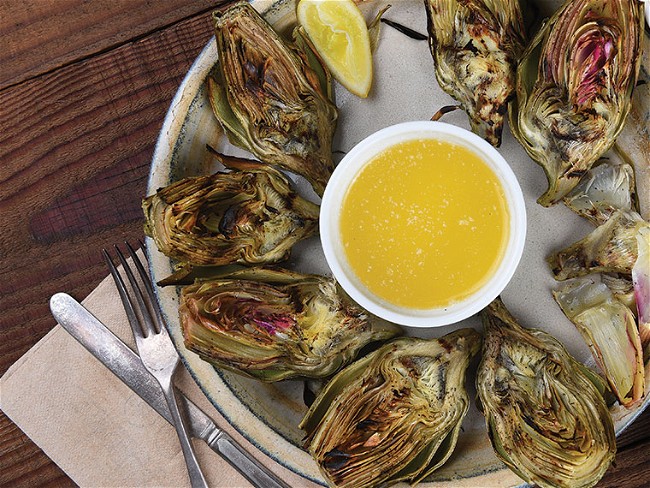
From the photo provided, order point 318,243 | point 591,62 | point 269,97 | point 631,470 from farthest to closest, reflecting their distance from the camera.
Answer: point 631,470 → point 318,243 → point 269,97 → point 591,62

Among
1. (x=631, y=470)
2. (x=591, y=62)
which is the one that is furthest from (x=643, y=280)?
(x=631, y=470)

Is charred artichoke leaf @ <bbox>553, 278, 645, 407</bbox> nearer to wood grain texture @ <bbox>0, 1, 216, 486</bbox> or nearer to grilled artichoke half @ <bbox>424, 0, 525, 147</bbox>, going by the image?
grilled artichoke half @ <bbox>424, 0, 525, 147</bbox>

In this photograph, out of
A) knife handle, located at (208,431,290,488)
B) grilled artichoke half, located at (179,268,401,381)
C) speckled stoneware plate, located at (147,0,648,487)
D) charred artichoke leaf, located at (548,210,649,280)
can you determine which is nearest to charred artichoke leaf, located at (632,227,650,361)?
charred artichoke leaf, located at (548,210,649,280)

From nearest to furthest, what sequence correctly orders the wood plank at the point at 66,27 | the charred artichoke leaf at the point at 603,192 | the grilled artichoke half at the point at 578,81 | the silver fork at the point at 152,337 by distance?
the grilled artichoke half at the point at 578,81
the charred artichoke leaf at the point at 603,192
the silver fork at the point at 152,337
the wood plank at the point at 66,27

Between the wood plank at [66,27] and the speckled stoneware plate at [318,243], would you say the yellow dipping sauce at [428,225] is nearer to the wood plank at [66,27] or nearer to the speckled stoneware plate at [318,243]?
the speckled stoneware plate at [318,243]

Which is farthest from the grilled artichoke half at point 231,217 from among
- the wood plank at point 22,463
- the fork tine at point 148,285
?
the wood plank at point 22,463

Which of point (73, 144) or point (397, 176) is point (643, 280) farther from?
point (73, 144)
